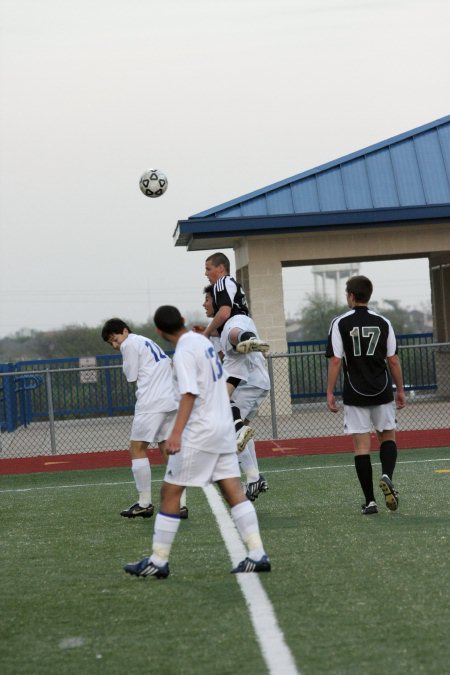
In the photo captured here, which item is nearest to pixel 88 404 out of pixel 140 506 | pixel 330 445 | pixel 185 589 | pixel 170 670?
pixel 330 445

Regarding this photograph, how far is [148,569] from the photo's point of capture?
6.94 m

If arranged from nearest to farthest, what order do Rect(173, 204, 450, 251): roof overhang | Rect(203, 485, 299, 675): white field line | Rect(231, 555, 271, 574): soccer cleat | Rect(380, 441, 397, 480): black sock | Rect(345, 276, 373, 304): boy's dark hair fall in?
Rect(203, 485, 299, 675): white field line < Rect(231, 555, 271, 574): soccer cleat < Rect(345, 276, 373, 304): boy's dark hair < Rect(380, 441, 397, 480): black sock < Rect(173, 204, 450, 251): roof overhang

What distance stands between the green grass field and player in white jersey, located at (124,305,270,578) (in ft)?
0.97

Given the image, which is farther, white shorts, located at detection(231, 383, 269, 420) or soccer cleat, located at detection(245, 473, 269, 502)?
white shorts, located at detection(231, 383, 269, 420)

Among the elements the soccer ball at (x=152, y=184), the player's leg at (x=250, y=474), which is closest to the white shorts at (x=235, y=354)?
the player's leg at (x=250, y=474)

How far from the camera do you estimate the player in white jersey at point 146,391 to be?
9711 millimetres

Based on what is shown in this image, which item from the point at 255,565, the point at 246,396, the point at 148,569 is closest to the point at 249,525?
the point at 255,565

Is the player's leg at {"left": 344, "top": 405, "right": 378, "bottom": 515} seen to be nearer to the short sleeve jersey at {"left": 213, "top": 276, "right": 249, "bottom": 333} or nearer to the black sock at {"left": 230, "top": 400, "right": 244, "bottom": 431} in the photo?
the black sock at {"left": 230, "top": 400, "right": 244, "bottom": 431}

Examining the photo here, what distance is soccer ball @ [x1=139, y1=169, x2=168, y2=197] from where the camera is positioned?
20256 mm

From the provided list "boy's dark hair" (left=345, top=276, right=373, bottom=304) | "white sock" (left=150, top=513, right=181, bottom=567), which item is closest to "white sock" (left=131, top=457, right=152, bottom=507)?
"boy's dark hair" (left=345, top=276, right=373, bottom=304)

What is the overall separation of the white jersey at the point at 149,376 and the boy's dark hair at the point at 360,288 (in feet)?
5.62

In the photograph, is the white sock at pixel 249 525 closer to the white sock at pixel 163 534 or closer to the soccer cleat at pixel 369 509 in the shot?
the white sock at pixel 163 534

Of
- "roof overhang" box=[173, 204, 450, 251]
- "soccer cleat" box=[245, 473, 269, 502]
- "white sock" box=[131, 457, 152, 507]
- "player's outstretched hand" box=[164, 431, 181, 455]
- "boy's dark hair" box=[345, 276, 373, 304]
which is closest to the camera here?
"player's outstretched hand" box=[164, 431, 181, 455]

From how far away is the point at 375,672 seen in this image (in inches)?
188
